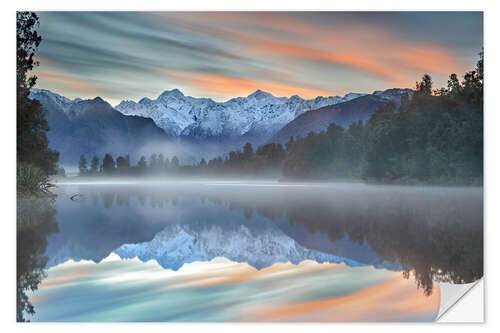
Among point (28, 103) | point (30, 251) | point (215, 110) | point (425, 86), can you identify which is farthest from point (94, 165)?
point (425, 86)

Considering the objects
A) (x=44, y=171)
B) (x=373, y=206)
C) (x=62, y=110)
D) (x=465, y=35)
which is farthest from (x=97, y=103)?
(x=373, y=206)

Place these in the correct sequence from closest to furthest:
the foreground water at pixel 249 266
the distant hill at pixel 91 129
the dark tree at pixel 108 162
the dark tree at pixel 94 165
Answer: the foreground water at pixel 249 266 → the distant hill at pixel 91 129 → the dark tree at pixel 94 165 → the dark tree at pixel 108 162

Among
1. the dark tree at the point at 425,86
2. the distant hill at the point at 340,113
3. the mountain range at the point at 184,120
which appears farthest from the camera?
the distant hill at the point at 340,113

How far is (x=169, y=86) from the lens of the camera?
9680 mm

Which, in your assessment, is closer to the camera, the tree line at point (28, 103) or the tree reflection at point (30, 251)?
the tree reflection at point (30, 251)

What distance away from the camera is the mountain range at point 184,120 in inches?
387

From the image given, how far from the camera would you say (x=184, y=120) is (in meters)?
10.3

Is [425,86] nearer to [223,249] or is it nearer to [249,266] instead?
[223,249]

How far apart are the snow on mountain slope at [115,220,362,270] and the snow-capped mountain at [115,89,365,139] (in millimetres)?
2378

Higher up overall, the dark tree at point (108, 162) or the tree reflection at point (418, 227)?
the dark tree at point (108, 162)

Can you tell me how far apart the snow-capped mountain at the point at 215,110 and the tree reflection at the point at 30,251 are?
2.88 metres
